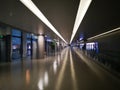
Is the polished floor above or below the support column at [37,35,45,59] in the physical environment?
below

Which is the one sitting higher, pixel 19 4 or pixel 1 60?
pixel 19 4

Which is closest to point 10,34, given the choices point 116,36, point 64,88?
point 116,36

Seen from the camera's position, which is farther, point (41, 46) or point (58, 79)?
point (41, 46)

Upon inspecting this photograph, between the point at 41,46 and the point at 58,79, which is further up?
the point at 41,46

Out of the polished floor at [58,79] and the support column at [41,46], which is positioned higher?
the support column at [41,46]

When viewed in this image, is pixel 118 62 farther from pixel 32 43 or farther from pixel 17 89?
pixel 32 43

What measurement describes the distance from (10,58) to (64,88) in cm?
1136

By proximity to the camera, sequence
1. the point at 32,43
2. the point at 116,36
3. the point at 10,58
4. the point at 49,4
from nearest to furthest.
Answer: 1. the point at 49,4
2. the point at 116,36
3. the point at 10,58
4. the point at 32,43

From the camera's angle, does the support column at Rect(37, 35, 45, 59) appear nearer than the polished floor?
No

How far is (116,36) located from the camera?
14.6 m

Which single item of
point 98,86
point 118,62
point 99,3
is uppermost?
point 99,3

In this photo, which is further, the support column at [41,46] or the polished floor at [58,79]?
the support column at [41,46]

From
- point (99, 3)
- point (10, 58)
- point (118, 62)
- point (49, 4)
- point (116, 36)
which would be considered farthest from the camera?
point (10, 58)

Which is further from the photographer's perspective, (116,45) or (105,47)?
(105,47)
